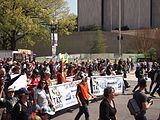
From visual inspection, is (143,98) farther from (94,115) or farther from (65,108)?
(65,108)

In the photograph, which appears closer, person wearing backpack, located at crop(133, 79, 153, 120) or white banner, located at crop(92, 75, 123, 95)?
person wearing backpack, located at crop(133, 79, 153, 120)

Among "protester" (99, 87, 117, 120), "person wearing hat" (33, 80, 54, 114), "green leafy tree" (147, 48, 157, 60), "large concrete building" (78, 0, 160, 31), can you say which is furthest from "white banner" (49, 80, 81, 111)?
"large concrete building" (78, 0, 160, 31)

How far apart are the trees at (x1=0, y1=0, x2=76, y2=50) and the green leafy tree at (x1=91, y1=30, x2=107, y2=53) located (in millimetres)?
19379

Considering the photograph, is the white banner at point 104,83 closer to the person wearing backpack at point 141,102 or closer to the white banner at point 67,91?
the white banner at point 67,91

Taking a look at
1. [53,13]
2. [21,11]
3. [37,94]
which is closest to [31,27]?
[21,11]

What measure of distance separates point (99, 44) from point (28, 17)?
1100 inches

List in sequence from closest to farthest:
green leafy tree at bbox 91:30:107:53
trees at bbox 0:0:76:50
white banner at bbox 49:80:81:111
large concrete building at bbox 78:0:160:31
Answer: white banner at bbox 49:80:81:111 → trees at bbox 0:0:76:50 → green leafy tree at bbox 91:30:107:53 → large concrete building at bbox 78:0:160:31

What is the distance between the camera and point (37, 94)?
369 inches

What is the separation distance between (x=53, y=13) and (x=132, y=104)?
150 feet

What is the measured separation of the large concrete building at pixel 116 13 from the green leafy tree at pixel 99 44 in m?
16.2

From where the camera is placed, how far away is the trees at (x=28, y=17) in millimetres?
47125

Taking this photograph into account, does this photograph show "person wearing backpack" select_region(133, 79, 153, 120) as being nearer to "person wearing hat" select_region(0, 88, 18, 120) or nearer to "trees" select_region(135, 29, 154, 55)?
"person wearing hat" select_region(0, 88, 18, 120)

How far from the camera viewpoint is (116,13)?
9288 centimetres

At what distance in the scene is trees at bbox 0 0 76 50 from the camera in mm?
47125
